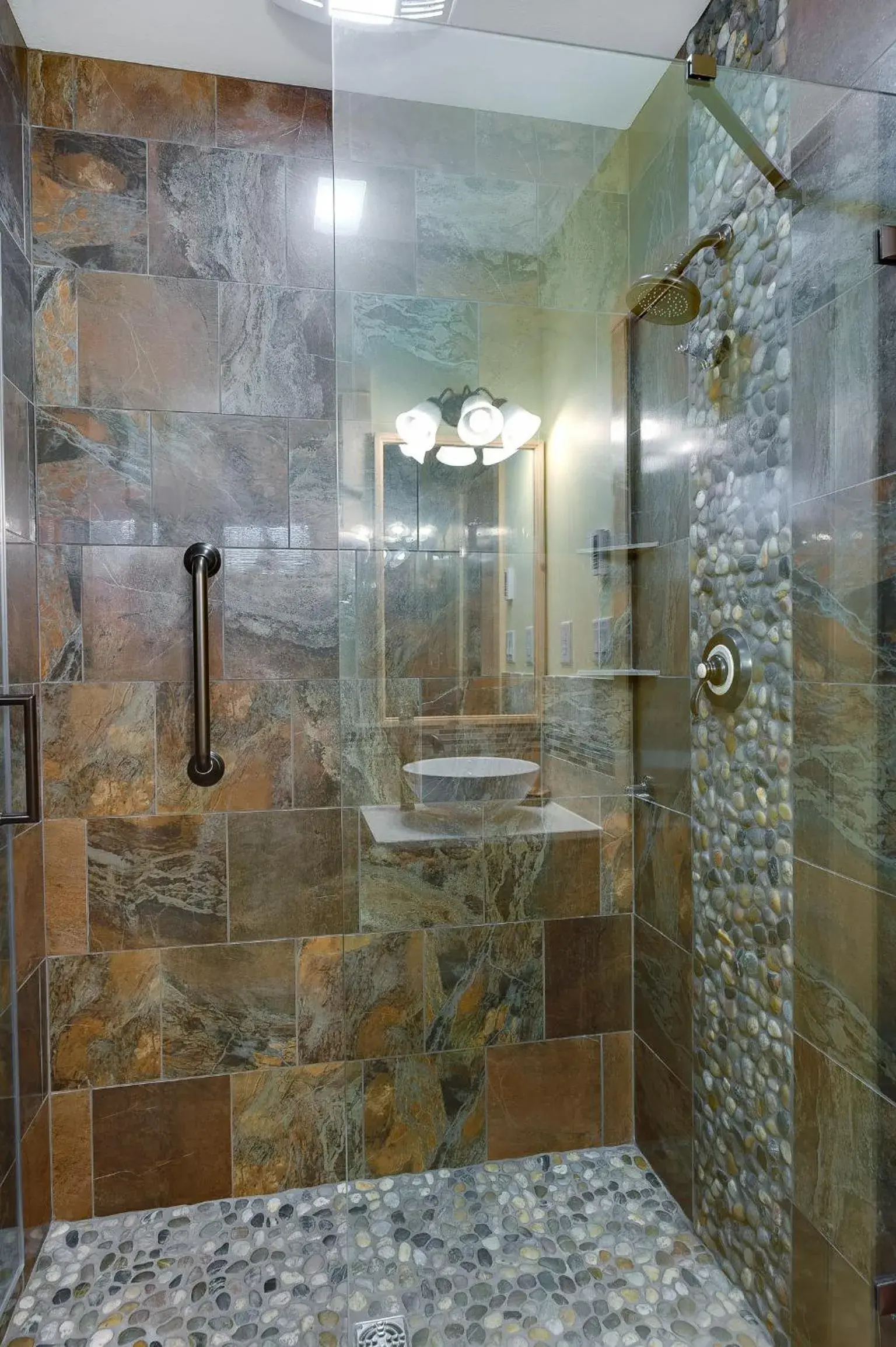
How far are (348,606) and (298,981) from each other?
1078 mm

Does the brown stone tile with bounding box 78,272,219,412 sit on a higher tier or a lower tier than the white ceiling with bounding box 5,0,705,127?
lower

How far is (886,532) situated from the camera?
1140 mm

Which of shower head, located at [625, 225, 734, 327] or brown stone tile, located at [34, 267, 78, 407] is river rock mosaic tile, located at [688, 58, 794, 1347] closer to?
shower head, located at [625, 225, 734, 327]

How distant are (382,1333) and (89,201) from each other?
229cm

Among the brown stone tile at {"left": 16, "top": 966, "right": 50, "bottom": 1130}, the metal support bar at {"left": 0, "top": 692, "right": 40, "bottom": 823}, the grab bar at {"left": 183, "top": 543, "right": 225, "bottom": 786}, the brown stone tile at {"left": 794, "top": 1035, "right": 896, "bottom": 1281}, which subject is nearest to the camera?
the brown stone tile at {"left": 794, "top": 1035, "right": 896, "bottom": 1281}

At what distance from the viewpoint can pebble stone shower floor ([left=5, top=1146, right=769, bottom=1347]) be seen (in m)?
1.21

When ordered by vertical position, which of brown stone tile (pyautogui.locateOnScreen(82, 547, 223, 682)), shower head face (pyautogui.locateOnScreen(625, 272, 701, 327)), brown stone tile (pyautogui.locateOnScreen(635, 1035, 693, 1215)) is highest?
shower head face (pyautogui.locateOnScreen(625, 272, 701, 327))

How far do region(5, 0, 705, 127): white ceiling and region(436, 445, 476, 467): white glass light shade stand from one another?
1.65 feet

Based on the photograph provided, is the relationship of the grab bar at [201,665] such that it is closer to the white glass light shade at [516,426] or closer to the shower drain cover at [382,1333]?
the white glass light shade at [516,426]

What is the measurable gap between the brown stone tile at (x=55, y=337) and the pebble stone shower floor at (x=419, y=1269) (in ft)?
5.66

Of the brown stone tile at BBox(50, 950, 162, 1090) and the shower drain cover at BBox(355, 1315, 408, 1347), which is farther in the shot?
the brown stone tile at BBox(50, 950, 162, 1090)

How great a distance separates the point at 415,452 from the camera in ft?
3.85

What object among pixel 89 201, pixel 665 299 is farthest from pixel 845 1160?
pixel 89 201

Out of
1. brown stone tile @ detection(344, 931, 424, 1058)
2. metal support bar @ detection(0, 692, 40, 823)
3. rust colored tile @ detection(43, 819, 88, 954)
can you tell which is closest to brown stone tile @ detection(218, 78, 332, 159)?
metal support bar @ detection(0, 692, 40, 823)
